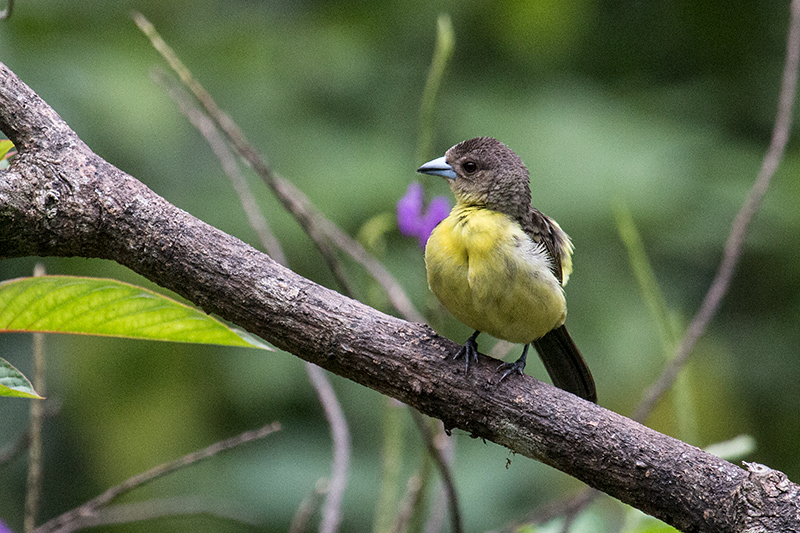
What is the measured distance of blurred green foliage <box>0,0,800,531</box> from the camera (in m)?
4.39

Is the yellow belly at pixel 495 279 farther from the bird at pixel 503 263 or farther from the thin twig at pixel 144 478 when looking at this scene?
the thin twig at pixel 144 478

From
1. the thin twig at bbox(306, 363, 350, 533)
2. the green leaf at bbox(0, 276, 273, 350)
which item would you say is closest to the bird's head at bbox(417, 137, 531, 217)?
the thin twig at bbox(306, 363, 350, 533)

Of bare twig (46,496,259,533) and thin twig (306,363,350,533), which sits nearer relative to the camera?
thin twig (306,363,350,533)

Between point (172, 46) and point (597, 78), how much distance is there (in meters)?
2.86

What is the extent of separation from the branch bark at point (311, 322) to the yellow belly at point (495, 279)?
0.42 m

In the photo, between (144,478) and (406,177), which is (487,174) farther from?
(406,177)

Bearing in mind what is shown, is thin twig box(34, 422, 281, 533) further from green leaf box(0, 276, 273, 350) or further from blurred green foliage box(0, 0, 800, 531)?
blurred green foliage box(0, 0, 800, 531)

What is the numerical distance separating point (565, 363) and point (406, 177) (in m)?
2.28

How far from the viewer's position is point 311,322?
1844 millimetres

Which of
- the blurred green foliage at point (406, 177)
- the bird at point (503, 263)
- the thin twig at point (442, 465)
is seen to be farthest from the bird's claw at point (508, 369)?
the blurred green foliage at point (406, 177)

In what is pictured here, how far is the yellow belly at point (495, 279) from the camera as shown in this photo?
90.7 inches

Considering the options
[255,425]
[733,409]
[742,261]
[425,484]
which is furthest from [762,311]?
[425,484]

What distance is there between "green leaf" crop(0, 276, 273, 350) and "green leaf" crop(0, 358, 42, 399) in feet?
0.50

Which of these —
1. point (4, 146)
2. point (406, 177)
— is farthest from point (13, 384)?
point (406, 177)
